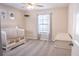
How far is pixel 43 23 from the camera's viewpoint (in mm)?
1480

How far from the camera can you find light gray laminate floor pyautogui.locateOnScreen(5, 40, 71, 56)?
54.2 inches

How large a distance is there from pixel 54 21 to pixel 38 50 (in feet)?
1.60

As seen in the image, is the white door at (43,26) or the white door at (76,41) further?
the white door at (43,26)

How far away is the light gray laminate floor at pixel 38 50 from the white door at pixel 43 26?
0.30ft

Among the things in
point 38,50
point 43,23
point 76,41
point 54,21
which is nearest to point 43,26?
point 43,23

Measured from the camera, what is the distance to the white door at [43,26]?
1461 millimetres

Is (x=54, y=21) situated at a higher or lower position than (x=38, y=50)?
higher

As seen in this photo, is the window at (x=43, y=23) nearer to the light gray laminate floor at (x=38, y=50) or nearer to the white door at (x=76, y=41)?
the light gray laminate floor at (x=38, y=50)

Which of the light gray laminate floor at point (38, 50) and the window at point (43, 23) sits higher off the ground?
the window at point (43, 23)

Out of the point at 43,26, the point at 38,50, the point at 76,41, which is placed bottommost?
the point at 38,50

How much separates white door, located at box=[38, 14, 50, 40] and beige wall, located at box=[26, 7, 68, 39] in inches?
2.4

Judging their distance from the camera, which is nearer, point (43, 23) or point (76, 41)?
point (76, 41)

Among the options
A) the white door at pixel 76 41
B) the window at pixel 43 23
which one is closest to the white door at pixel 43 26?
the window at pixel 43 23

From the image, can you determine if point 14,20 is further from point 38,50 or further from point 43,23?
point 38,50
